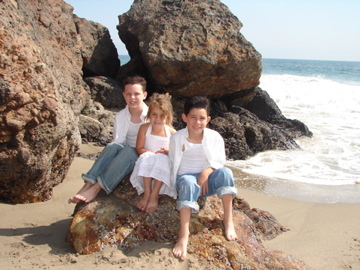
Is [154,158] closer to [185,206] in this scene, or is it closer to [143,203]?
[143,203]

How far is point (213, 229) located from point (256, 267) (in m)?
0.52

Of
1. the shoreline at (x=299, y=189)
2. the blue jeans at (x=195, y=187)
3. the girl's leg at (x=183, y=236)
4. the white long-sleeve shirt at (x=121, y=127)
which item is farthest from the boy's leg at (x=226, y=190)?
the shoreline at (x=299, y=189)

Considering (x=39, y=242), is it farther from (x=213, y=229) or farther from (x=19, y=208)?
(x=213, y=229)

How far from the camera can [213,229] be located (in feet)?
10.1

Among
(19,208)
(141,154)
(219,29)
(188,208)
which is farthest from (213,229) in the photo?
(219,29)

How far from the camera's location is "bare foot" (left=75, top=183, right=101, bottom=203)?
10.4 ft

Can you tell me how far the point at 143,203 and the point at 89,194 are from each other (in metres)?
0.51

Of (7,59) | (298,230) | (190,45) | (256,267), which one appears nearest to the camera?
(256,267)

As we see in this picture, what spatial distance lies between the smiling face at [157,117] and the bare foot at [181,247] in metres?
1.18

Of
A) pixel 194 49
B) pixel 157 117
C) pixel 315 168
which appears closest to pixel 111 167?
pixel 157 117

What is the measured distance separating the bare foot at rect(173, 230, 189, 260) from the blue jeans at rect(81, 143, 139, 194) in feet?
2.80

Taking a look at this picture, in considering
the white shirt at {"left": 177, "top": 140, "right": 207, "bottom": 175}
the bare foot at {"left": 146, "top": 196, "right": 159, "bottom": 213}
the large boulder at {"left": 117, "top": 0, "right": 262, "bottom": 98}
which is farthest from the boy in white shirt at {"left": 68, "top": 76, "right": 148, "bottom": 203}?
the large boulder at {"left": 117, "top": 0, "right": 262, "bottom": 98}

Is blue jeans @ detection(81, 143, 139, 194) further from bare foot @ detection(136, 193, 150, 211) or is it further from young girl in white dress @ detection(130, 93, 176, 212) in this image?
bare foot @ detection(136, 193, 150, 211)

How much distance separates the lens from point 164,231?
3.04 m
